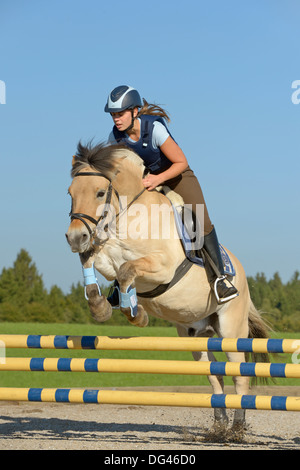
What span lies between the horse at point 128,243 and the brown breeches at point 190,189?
178mm

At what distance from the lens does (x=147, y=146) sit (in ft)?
15.1

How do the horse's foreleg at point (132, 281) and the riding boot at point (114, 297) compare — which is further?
the riding boot at point (114, 297)

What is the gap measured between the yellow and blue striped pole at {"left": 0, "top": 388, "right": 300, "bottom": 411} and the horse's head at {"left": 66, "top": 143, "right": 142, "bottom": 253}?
1.06 m

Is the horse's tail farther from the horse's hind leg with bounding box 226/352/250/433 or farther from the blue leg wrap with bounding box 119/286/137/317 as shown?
the blue leg wrap with bounding box 119/286/137/317

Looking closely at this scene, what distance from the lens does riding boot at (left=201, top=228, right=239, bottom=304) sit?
15.8 feet

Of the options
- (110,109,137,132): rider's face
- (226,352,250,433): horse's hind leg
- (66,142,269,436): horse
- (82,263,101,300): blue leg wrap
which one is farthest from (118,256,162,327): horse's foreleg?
(226,352,250,433): horse's hind leg

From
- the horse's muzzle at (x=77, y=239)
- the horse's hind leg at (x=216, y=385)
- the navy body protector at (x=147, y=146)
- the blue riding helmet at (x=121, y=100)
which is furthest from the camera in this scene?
the horse's hind leg at (x=216, y=385)

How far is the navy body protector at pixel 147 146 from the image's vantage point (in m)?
4.55

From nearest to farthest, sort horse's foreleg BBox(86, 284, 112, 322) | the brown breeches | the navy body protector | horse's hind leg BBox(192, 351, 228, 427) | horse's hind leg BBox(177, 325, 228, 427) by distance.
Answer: horse's foreleg BBox(86, 284, 112, 322), the navy body protector, the brown breeches, horse's hind leg BBox(177, 325, 228, 427), horse's hind leg BBox(192, 351, 228, 427)

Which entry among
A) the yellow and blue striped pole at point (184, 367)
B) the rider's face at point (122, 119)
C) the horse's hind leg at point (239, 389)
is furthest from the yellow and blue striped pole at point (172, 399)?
the rider's face at point (122, 119)

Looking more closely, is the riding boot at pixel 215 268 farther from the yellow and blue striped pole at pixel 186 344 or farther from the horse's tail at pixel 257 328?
the horse's tail at pixel 257 328

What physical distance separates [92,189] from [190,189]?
1.02 metres

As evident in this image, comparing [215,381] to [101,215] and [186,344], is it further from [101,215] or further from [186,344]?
[101,215]

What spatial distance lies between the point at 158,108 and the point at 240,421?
2875 millimetres
